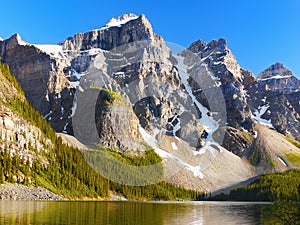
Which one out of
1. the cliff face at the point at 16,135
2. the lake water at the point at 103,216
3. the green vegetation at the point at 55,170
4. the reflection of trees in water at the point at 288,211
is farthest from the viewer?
the cliff face at the point at 16,135

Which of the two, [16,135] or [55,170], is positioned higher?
[16,135]

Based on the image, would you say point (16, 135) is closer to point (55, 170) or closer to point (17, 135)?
point (17, 135)

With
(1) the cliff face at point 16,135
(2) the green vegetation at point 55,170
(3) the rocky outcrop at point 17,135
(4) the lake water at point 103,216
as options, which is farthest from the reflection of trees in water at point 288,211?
(3) the rocky outcrop at point 17,135

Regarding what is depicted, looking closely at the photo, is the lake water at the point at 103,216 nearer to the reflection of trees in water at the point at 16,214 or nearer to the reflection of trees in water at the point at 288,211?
the reflection of trees in water at the point at 16,214

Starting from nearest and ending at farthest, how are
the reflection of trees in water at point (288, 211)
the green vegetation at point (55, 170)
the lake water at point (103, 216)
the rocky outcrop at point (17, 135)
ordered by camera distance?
the reflection of trees in water at point (288, 211) < the lake water at point (103, 216) < the green vegetation at point (55, 170) < the rocky outcrop at point (17, 135)

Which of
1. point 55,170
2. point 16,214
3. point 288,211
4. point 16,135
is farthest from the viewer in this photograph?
point 55,170

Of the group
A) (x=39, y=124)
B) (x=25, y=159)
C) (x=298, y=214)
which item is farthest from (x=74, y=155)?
(x=298, y=214)

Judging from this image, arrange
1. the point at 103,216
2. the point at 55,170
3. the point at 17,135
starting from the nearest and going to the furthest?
the point at 103,216 < the point at 17,135 < the point at 55,170

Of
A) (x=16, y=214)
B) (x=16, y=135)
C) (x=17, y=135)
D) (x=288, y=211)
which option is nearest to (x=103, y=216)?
(x=16, y=214)

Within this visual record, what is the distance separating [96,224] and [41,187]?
261 ft

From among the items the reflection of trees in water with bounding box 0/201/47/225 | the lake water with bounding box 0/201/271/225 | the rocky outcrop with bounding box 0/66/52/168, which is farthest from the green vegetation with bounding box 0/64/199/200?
the reflection of trees in water with bounding box 0/201/47/225

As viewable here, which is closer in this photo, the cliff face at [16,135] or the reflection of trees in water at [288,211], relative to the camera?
the reflection of trees in water at [288,211]

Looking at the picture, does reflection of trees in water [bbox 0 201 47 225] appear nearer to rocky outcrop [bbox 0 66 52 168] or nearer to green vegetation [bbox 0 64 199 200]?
green vegetation [bbox 0 64 199 200]

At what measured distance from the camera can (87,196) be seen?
142 m
